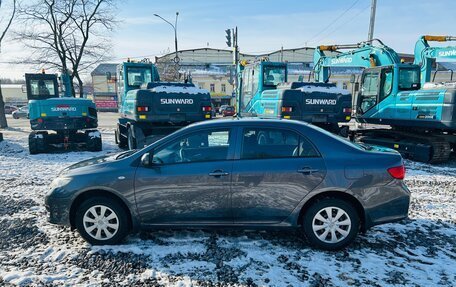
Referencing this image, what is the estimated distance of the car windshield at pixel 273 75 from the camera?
12.6 meters

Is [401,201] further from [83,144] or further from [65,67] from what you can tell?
[65,67]

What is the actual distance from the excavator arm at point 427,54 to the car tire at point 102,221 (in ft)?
36.7

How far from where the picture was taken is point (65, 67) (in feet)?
65.8

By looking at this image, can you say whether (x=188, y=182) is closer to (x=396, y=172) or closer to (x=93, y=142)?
(x=396, y=172)

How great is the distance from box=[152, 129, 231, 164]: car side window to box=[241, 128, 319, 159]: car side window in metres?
0.28

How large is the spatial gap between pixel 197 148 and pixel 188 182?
473 millimetres

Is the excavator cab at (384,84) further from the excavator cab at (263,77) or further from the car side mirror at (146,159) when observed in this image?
the car side mirror at (146,159)

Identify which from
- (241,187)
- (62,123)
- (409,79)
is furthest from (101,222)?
(409,79)

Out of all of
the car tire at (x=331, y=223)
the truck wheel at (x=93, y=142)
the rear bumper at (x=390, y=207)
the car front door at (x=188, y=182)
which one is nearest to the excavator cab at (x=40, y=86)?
the truck wheel at (x=93, y=142)

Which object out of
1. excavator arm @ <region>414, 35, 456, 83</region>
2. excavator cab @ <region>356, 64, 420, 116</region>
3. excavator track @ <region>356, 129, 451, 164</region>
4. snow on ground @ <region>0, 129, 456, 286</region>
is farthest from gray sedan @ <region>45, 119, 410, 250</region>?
excavator arm @ <region>414, 35, 456, 83</region>

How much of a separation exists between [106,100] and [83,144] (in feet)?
164

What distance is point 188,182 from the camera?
3932 mm

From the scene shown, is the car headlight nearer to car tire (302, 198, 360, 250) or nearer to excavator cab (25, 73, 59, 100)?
car tire (302, 198, 360, 250)

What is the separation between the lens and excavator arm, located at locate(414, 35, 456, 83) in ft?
33.9
